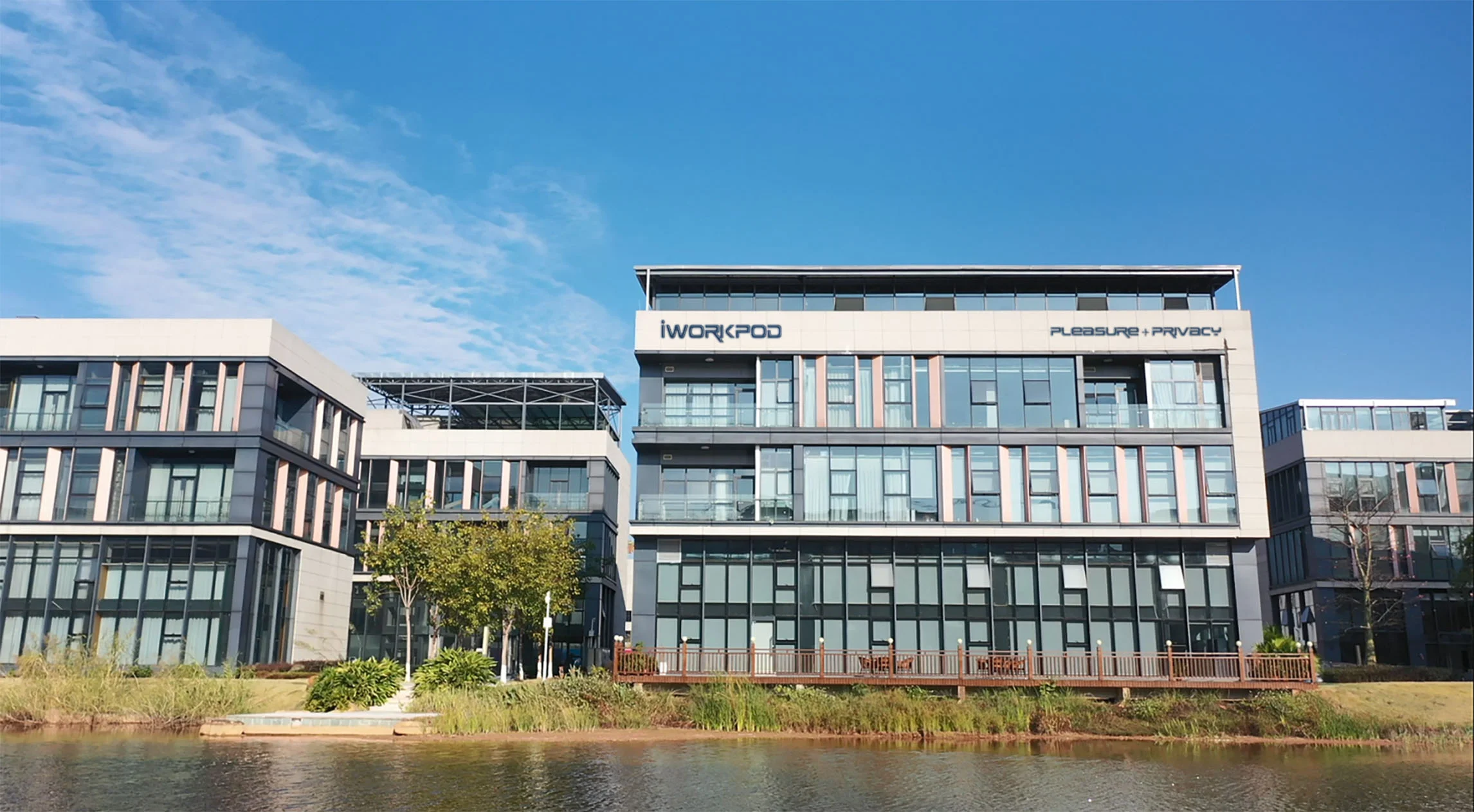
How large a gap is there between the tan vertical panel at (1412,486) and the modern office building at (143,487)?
51357 millimetres

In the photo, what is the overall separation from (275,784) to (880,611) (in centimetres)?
2194

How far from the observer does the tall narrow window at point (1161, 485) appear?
38.3m

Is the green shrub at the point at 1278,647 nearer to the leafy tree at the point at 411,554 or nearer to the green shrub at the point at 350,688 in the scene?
the green shrub at the point at 350,688

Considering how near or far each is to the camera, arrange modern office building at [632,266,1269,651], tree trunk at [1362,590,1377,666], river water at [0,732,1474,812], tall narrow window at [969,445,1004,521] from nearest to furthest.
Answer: river water at [0,732,1474,812] → modern office building at [632,266,1269,651] → tall narrow window at [969,445,1004,521] → tree trunk at [1362,590,1377,666]

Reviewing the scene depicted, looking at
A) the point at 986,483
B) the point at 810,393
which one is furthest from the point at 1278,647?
the point at 810,393

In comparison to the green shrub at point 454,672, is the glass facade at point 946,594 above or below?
above

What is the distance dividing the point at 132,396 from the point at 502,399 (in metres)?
19.1

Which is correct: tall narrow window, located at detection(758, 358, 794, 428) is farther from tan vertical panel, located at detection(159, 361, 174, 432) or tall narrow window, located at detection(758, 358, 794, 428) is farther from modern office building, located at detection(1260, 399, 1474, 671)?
modern office building, located at detection(1260, 399, 1474, 671)

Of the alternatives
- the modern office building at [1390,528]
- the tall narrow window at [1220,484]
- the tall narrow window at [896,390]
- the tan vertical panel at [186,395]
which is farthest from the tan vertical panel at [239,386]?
the modern office building at [1390,528]

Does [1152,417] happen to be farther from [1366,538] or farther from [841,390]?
[1366,538]

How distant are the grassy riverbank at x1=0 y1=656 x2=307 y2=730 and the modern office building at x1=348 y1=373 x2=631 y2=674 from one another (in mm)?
22484

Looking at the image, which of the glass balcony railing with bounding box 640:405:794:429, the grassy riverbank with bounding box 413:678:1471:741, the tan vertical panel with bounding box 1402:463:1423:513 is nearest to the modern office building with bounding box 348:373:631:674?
the glass balcony railing with bounding box 640:405:794:429

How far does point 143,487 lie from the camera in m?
44.5

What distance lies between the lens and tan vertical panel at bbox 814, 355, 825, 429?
3941 centimetres
